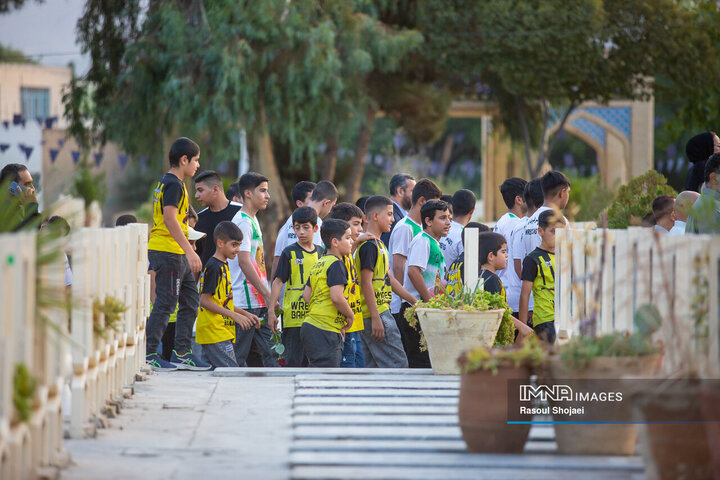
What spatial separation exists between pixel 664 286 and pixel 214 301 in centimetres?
409

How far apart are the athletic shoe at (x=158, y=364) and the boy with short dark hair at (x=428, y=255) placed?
2.02 metres

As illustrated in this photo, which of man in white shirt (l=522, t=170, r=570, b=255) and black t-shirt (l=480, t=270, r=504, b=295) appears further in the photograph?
man in white shirt (l=522, t=170, r=570, b=255)

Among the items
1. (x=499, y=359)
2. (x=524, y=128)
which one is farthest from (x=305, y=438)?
(x=524, y=128)

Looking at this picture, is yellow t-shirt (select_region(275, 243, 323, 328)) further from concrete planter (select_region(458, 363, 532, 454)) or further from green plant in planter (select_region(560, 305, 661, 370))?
green plant in planter (select_region(560, 305, 661, 370))

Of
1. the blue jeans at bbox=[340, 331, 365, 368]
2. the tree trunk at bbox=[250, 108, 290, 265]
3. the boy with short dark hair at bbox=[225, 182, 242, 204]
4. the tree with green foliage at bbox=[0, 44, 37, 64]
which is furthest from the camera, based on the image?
the tree with green foliage at bbox=[0, 44, 37, 64]

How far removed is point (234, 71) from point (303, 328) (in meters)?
10.9

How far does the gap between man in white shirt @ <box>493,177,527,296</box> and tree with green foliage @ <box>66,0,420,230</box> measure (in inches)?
379

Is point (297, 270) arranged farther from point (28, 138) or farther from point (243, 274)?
point (28, 138)

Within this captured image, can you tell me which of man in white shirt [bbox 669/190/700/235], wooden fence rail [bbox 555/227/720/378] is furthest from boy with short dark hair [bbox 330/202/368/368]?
man in white shirt [bbox 669/190/700/235]

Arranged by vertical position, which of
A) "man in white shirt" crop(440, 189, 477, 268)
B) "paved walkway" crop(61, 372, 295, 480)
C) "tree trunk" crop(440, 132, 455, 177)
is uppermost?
"tree trunk" crop(440, 132, 455, 177)

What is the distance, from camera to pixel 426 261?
786cm

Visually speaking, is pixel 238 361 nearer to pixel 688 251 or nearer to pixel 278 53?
pixel 688 251

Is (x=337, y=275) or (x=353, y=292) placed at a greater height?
(x=337, y=275)

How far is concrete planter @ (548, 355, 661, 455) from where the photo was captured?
4562 mm
